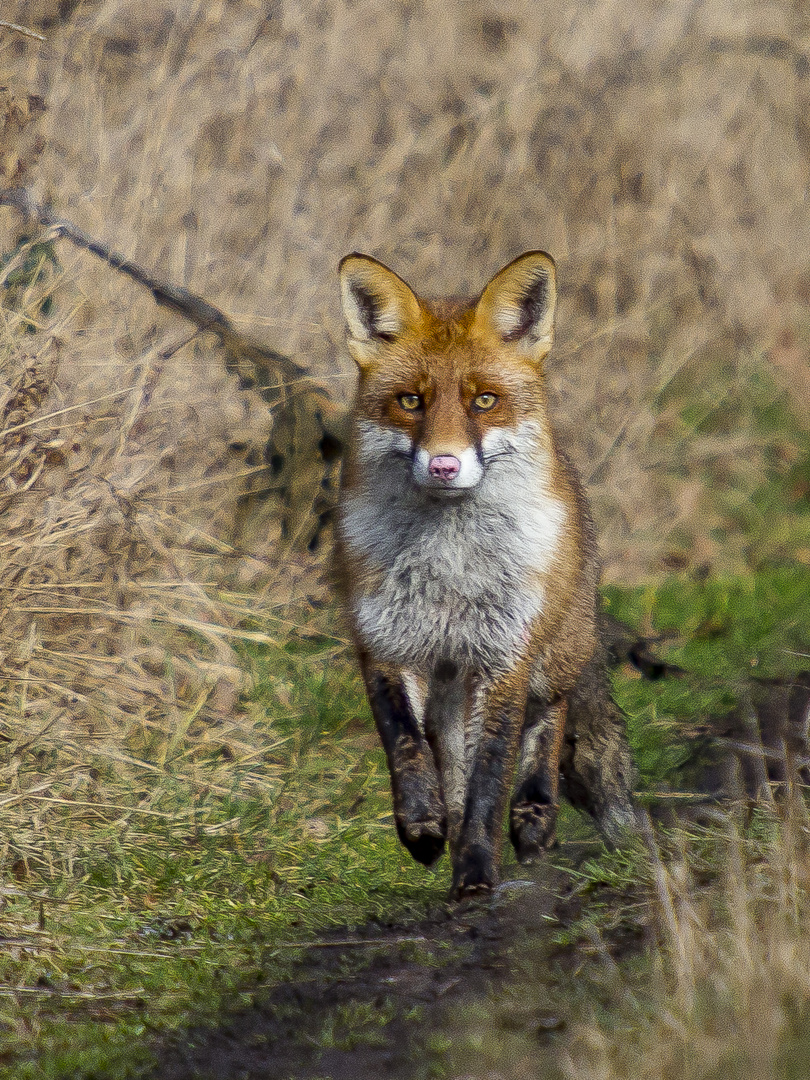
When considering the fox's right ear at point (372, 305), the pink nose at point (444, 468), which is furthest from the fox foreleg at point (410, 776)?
the fox's right ear at point (372, 305)

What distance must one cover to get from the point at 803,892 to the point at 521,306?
220 cm

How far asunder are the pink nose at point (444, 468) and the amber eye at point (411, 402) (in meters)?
0.33

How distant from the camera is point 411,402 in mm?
4242

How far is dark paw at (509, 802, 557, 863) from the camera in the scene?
15.3ft

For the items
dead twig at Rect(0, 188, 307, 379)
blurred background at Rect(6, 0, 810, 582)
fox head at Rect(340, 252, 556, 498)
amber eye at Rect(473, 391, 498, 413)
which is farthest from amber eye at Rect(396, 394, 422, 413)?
dead twig at Rect(0, 188, 307, 379)

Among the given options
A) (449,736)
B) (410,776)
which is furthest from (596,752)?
(410,776)

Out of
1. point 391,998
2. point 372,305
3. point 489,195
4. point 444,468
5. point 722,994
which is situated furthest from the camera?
point 489,195

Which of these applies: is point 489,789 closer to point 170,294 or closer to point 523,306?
point 523,306

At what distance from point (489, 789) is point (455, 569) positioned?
2.47ft

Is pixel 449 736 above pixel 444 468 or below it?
below

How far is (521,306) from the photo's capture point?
A: 4.49m

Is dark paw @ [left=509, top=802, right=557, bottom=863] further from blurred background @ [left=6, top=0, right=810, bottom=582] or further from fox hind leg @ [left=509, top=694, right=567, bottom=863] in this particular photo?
blurred background @ [left=6, top=0, right=810, bottom=582]

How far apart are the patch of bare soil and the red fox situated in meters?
0.26

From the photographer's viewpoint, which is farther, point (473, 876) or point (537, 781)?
point (537, 781)
